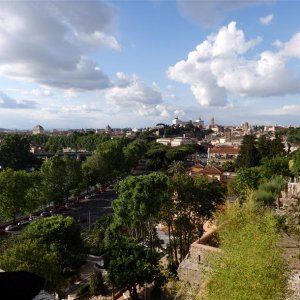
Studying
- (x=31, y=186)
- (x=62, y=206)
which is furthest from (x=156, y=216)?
(x=62, y=206)

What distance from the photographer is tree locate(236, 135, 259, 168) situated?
52406mm

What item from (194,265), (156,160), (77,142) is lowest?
(156,160)

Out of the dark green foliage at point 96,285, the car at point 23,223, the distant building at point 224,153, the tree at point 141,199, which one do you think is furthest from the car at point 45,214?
the distant building at point 224,153

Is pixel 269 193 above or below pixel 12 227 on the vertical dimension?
above

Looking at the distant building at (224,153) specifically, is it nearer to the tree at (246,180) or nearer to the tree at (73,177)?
the tree at (73,177)

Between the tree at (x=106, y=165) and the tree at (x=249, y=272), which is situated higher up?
the tree at (x=249, y=272)

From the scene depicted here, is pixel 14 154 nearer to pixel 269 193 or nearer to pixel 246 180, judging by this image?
pixel 246 180

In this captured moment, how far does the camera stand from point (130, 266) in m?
16.5

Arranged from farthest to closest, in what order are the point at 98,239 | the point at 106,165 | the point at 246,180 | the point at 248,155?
the point at 106,165 < the point at 248,155 < the point at 246,180 < the point at 98,239

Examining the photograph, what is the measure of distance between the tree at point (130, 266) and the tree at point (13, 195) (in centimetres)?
1847

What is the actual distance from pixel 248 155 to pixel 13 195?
32.4 m

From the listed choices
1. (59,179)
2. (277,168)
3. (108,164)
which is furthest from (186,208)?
(108,164)

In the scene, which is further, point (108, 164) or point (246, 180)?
point (108, 164)

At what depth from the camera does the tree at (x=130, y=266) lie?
1633cm
